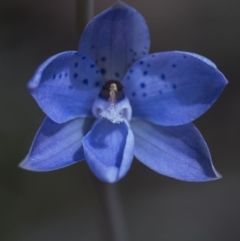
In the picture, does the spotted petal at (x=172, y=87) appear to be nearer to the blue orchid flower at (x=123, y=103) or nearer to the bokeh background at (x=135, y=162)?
the blue orchid flower at (x=123, y=103)

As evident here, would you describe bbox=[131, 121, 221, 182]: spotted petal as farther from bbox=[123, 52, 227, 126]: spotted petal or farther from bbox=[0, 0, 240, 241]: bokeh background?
bbox=[0, 0, 240, 241]: bokeh background

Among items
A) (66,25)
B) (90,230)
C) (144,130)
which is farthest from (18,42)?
(144,130)

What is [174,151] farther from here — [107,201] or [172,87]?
[107,201]

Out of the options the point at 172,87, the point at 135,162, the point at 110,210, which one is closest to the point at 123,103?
the point at 172,87

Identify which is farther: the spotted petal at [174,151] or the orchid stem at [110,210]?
the orchid stem at [110,210]

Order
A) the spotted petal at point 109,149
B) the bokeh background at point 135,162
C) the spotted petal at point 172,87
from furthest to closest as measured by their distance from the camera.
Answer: the bokeh background at point 135,162, the spotted petal at point 172,87, the spotted petal at point 109,149

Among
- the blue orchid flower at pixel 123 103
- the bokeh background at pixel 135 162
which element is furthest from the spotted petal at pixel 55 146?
the bokeh background at pixel 135 162

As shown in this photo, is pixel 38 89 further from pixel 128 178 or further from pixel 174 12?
pixel 174 12
